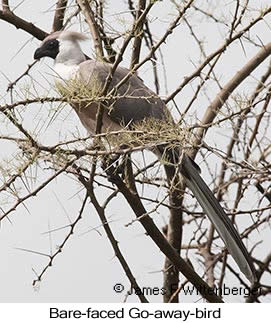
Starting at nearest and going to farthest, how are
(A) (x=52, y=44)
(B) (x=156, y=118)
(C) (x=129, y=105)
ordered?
(B) (x=156, y=118) < (C) (x=129, y=105) < (A) (x=52, y=44)

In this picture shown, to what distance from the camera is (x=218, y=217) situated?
237 cm

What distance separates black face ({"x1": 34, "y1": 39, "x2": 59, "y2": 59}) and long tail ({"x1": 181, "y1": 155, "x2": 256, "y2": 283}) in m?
0.65

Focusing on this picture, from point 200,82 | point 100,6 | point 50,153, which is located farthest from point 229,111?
point 100,6

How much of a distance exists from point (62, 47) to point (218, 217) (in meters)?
0.83

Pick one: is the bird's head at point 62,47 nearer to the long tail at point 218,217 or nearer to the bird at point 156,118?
the bird at point 156,118

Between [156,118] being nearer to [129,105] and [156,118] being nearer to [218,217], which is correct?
[129,105]

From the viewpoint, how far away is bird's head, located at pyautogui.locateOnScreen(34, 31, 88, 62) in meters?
2.64

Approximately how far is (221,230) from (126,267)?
1.12 ft

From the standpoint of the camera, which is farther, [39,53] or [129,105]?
[39,53]

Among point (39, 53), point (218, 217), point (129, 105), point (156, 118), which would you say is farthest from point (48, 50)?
point (218, 217)

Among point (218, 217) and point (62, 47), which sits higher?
point (62, 47)

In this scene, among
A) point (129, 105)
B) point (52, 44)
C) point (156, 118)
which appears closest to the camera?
point (156, 118)

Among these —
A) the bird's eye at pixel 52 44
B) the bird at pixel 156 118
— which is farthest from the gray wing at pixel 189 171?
the bird's eye at pixel 52 44
